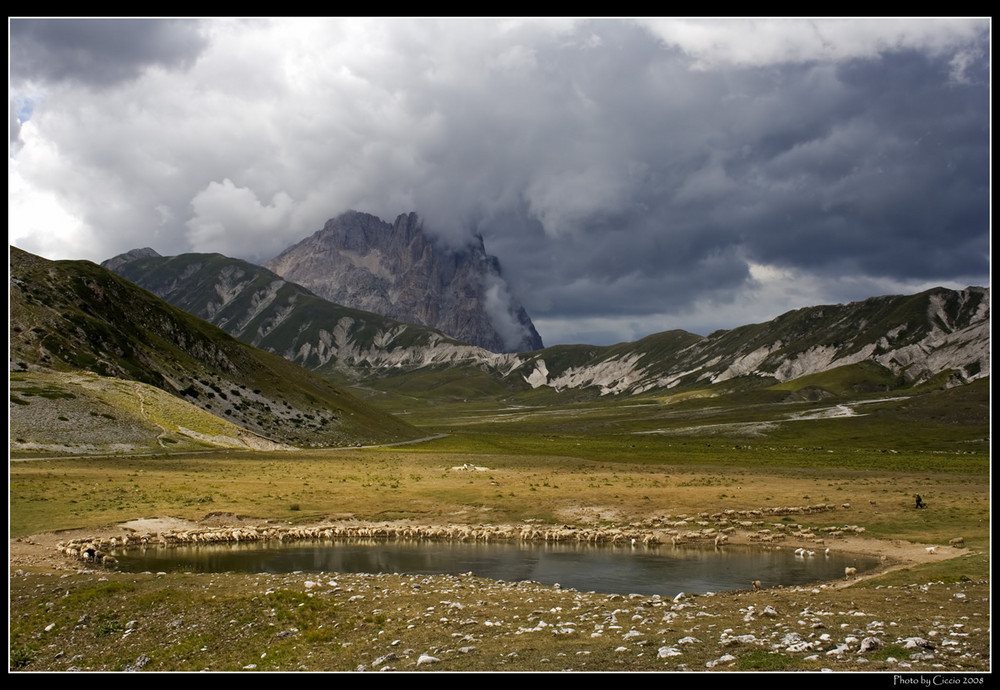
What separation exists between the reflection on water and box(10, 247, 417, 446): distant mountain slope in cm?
9615

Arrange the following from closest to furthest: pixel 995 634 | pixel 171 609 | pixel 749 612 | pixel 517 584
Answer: pixel 995 634, pixel 749 612, pixel 171 609, pixel 517 584

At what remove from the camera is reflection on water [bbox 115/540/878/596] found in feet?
111

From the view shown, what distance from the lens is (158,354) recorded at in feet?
506

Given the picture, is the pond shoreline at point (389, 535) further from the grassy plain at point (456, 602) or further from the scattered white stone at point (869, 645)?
the scattered white stone at point (869, 645)

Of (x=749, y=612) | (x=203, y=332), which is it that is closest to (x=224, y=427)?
(x=203, y=332)

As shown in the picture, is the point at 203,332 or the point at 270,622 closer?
the point at 270,622

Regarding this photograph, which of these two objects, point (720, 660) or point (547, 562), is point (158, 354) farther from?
point (720, 660)

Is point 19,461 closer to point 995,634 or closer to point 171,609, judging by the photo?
point 171,609

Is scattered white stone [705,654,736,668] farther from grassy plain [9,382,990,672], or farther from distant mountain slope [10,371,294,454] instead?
distant mountain slope [10,371,294,454]

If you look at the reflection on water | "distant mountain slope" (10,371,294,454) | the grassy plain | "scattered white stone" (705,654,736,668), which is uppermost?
"distant mountain slope" (10,371,294,454)

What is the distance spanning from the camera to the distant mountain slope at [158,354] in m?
129

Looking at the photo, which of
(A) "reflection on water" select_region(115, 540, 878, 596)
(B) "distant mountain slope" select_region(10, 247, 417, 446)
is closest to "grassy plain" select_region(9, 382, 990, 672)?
(A) "reflection on water" select_region(115, 540, 878, 596)

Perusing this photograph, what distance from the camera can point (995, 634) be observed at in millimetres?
13734
